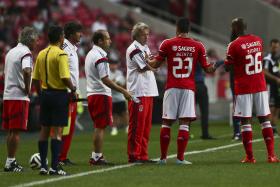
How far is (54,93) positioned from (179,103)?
232 centimetres

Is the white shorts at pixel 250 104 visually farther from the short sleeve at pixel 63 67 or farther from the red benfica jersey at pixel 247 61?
the short sleeve at pixel 63 67

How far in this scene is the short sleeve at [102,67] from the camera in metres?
15.5

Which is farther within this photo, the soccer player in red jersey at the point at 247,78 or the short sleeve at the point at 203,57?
the soccer player in red jersey at the point at 247,78

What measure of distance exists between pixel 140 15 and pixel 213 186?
2466 cm

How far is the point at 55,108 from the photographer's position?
1392 cm

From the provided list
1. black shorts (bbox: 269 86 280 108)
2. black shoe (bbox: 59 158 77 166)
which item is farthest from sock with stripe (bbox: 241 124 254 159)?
black shorts (bbox: 269 86 280 108)

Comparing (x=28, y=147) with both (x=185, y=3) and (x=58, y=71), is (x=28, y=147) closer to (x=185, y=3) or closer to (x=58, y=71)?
(x=58, y=71)

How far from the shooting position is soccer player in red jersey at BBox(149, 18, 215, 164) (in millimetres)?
15336

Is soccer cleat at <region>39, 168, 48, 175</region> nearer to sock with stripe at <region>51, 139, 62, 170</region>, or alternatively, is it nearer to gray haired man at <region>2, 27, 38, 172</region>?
sock with stripe at <region>51, 139, 62, 170</region>

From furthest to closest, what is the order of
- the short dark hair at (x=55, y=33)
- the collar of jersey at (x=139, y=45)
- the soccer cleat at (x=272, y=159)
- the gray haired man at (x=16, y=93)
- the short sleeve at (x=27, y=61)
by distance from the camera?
the collar of jersey at (x=139, y=45), the soccer cleat at (x=272, y=159), the gray haired man at (x=16, y=93), the short sleeve at (x=27, y=61), the short dark hair at (x=55, y=33)

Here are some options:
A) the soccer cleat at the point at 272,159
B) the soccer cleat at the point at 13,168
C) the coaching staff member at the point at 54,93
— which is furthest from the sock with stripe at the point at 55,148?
the soccer cleat at the point at 272,159

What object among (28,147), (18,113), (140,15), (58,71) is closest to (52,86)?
(58,71)

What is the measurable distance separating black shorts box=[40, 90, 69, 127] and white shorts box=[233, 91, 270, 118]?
9.82 feet

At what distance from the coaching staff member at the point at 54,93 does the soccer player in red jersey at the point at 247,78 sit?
9.27ft
